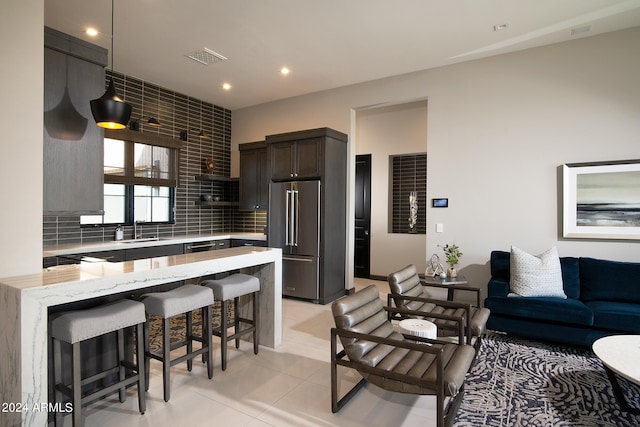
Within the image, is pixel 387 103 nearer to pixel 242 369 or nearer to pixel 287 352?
pixel 287 352

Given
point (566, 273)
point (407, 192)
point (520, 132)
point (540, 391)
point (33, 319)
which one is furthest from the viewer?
point (407, 192)

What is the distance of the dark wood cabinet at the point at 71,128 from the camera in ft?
8.07

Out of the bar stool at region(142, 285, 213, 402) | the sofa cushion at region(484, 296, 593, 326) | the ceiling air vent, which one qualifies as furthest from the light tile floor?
the ceiling air vent

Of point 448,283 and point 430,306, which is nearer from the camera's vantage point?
point 430,306

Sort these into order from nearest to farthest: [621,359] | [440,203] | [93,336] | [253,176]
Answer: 1. [93,336]
2. [621,359]
3. [440,203]
4. [253,176]

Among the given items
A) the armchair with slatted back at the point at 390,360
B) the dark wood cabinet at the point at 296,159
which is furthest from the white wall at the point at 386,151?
the armchair with slatted back at the point at 390,360

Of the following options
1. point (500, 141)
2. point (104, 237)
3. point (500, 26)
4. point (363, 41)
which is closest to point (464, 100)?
point (500, 141)

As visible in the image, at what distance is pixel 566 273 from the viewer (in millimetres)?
3873

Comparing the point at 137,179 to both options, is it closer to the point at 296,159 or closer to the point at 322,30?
the point at 296,159

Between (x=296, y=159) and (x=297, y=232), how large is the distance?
→ 1.13m

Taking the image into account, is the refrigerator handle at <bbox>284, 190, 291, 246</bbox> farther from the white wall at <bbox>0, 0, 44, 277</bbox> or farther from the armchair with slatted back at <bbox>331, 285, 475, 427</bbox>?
the white wall at <bbox>0, 0, 44, 277</bbox>

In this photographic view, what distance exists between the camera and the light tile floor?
2.36m

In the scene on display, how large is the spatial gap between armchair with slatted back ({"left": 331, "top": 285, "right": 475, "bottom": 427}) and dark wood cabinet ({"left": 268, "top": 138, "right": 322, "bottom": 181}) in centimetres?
288

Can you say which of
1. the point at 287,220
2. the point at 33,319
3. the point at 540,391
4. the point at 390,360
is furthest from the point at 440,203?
the point at 33,319
